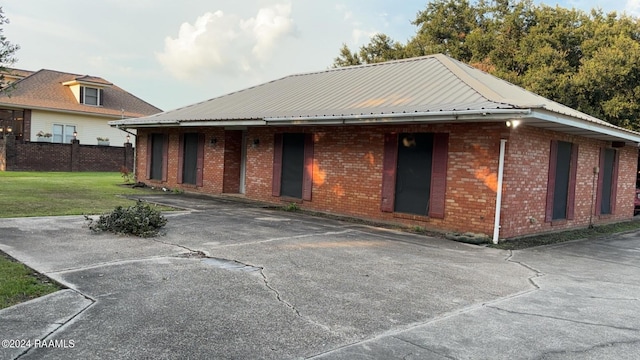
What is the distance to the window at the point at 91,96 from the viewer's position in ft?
101

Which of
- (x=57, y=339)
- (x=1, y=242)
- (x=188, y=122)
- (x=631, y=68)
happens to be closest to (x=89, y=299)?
(x=57, y=339)

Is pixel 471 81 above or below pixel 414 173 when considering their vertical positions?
above

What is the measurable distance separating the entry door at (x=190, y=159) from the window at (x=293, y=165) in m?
4.24

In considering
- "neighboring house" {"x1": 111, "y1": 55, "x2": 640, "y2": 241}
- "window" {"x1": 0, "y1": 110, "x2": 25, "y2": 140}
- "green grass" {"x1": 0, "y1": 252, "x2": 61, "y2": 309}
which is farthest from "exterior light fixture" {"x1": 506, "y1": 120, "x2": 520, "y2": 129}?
"window" {"x1": 0, "y1": 110, "x2": 25, "y2": 140}

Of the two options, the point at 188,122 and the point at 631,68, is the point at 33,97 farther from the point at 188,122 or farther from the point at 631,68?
the point at 631,68

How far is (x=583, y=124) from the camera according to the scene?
33.5 feet

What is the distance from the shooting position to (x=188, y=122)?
52.2ft

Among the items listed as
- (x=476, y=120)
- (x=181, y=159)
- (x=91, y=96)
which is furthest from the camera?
(x=91, y=96)

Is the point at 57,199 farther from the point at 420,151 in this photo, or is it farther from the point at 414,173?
the point at 420,151

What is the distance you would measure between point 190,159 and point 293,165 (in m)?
5.40

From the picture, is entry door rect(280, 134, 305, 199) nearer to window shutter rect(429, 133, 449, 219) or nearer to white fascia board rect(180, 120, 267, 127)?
white fascia board rect(180, 120, 267, 127)

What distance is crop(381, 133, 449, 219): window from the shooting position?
35.2 feet

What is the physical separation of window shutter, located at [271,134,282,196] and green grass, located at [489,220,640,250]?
6.90 meters

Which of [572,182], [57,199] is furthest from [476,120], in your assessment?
[57,199]
